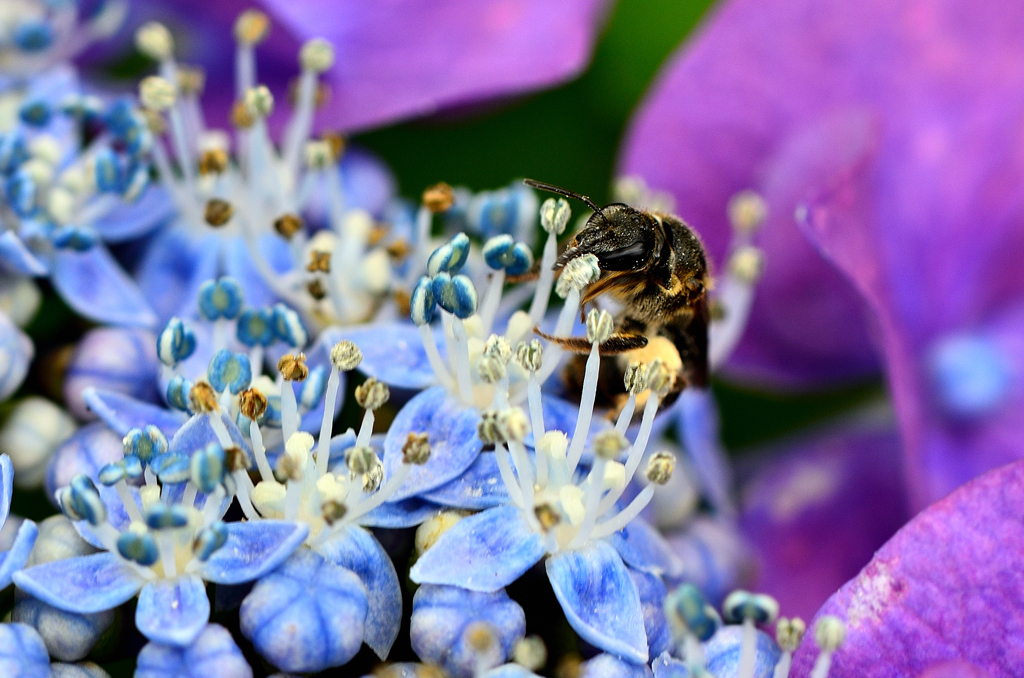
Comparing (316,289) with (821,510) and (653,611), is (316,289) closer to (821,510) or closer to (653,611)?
(653,611)

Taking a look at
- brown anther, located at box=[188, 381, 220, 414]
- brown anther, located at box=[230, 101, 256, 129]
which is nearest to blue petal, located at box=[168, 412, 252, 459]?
brown anther, located at box=[188, 381, 220, 414]

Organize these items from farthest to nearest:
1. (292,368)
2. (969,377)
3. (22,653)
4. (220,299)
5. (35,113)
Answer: (969,377)
(35,113)
(220,299)
(292,368)
(22,653)

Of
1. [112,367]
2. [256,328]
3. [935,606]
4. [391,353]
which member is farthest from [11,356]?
[935,606]

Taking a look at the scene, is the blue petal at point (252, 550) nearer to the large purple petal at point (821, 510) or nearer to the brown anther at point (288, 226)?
the brown anther at point (288, 226)

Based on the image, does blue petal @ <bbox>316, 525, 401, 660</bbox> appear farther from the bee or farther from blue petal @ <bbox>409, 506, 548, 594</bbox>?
the bee

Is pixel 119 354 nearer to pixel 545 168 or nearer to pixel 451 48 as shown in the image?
pixel 451 48

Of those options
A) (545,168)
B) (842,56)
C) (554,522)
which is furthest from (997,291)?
(554,522)
